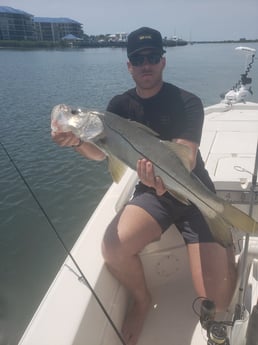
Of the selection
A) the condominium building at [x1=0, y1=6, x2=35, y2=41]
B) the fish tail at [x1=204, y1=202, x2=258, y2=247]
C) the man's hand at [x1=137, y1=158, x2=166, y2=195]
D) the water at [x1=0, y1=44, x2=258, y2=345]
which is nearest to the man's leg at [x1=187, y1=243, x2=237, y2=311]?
the fish tail at [x1=204, y1=202, x2=258, y2=247]

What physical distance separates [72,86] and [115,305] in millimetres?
28714

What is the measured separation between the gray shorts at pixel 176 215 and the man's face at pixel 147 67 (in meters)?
1.09

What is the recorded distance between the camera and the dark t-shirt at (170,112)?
3280 mm

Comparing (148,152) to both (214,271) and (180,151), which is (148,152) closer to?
(180,151)

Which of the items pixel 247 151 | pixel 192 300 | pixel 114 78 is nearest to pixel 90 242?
pixel 192 300

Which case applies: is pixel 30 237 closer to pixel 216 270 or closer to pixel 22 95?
pixel 216 270

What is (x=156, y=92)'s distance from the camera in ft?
11.4

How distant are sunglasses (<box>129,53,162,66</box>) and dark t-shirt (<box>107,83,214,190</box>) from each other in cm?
31

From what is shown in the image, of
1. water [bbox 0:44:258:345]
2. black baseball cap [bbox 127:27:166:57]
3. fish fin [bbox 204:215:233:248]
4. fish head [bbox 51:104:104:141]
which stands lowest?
water [bbox 0:44:258:345]

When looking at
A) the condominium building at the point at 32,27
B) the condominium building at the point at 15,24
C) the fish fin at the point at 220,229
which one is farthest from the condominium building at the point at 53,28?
the fish fin at the point at 220,229

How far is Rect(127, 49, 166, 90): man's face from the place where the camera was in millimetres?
3238

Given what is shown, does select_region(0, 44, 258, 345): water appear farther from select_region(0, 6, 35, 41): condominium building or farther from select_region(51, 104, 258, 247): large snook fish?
select_region(0, 6, 35, 41): condominium building

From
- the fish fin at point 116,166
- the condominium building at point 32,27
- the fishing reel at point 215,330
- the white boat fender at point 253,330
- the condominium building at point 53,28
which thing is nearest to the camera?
the white boat fender at point 253,330

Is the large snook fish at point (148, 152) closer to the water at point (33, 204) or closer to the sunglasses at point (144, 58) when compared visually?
the sunglasses at point (144, 58)
